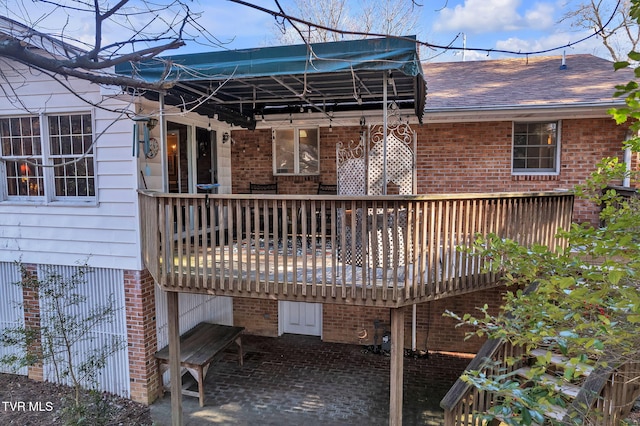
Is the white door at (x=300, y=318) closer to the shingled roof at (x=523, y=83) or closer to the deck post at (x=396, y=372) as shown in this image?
the deck post at (x=396, y=372)

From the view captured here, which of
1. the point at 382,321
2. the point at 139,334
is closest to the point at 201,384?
the point at 139,334

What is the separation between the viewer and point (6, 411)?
5734 mm

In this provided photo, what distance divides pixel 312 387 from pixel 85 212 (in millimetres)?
4450

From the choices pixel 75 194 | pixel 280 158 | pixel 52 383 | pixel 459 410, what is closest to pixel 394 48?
pixel 459 410

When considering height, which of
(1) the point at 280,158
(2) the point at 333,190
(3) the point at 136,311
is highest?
(1) the point at 280,158

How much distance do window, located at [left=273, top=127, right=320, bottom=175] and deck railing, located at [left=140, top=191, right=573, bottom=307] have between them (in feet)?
11.1

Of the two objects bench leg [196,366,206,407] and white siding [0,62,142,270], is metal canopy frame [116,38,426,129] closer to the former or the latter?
white siding [0,62,142,270]

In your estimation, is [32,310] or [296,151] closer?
[32,310]

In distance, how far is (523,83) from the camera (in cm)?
757

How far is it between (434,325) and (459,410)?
3.31 metres

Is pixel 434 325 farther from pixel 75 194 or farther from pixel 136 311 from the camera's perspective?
pixel 75 194

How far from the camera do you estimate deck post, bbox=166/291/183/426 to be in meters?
5.05

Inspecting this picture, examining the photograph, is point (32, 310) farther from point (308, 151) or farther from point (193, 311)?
point (308, 151)

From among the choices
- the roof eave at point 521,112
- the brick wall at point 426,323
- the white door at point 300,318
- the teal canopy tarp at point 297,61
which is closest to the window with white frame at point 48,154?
the teal canopy tarp at point 297,61
